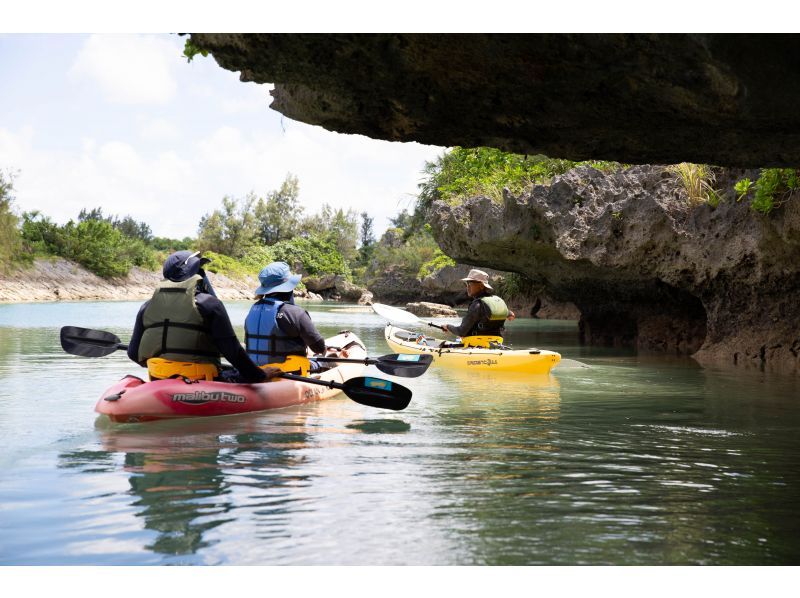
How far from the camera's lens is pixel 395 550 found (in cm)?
361

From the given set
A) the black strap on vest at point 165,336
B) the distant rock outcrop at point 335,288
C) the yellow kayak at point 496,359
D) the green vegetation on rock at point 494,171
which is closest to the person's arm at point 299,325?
the black strap on vest at point 165,336

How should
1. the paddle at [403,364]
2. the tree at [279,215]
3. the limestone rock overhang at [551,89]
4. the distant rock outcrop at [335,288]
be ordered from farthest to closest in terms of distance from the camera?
the tree at [279,215], the distant rock outcrop at [335,288], the paddle at [403,364], the limestone rock overhang at [551,89]

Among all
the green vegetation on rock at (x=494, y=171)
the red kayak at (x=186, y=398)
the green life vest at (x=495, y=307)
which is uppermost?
the green vegetation on rock at (x=494, y=171)

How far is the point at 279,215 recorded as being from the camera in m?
65.4

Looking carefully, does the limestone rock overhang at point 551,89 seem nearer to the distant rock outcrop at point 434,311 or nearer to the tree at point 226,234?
the distant rock outcrop at point 434,311

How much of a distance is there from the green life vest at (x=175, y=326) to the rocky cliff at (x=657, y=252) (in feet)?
23.5

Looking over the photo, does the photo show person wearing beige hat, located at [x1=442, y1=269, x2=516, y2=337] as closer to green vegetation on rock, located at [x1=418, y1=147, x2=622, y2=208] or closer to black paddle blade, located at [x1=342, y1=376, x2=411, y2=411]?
green vegetation on rock, located at [x1=418, y1=147, x2=622, y2=208]

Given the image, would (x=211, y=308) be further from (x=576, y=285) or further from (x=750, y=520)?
(x=576, y=285)

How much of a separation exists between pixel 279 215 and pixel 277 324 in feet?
192

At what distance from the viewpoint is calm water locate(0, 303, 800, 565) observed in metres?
3.64

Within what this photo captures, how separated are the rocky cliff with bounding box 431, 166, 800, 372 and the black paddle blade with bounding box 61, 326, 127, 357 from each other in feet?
26.2

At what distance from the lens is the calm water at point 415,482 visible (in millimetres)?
3639

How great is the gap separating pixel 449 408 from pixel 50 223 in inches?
1392

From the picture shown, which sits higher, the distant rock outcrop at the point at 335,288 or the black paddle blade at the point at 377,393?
the distant rock outcrop at the point at 335,288
